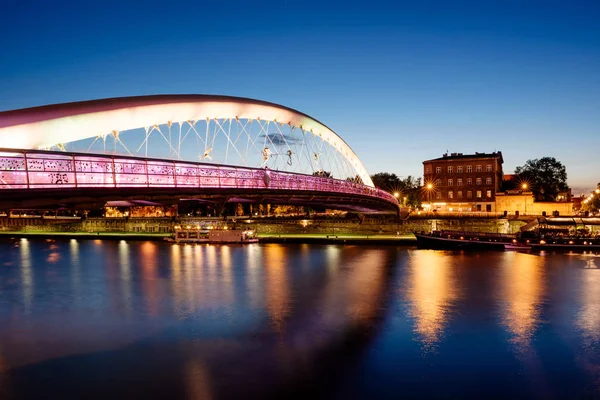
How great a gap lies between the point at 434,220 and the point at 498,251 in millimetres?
17562

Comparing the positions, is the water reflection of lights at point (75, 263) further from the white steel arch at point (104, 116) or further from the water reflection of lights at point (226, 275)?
the white steel arch at point (104, 116)

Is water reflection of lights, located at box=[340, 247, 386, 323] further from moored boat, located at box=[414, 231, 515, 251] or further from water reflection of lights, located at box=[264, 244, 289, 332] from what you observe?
moored boat, located at box=[414, 231, 515, 251]

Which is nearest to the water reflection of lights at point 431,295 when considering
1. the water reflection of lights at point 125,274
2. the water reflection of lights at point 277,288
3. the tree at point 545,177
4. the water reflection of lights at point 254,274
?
the water reflection of lights at point 277,288

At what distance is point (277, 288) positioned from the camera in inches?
1053

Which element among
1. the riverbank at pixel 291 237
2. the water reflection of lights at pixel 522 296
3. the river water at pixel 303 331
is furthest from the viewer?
the riverbank at pixel 291 237

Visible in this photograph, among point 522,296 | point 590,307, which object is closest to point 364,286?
point 522,296

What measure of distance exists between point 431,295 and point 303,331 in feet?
30.5

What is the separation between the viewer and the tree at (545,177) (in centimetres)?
8950

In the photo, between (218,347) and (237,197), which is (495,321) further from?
(237,197)

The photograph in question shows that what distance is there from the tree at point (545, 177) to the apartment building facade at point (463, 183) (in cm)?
830

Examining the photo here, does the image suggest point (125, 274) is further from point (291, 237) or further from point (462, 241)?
point (462, 241)

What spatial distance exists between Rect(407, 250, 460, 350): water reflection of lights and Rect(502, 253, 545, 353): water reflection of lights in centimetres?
244

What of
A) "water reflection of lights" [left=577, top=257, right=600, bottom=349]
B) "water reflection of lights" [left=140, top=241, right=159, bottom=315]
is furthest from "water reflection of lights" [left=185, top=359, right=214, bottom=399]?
"water reflection of lights" [left=577, top=257, right=600, bottom=349]

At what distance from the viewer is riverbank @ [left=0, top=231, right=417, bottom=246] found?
2079 inches
